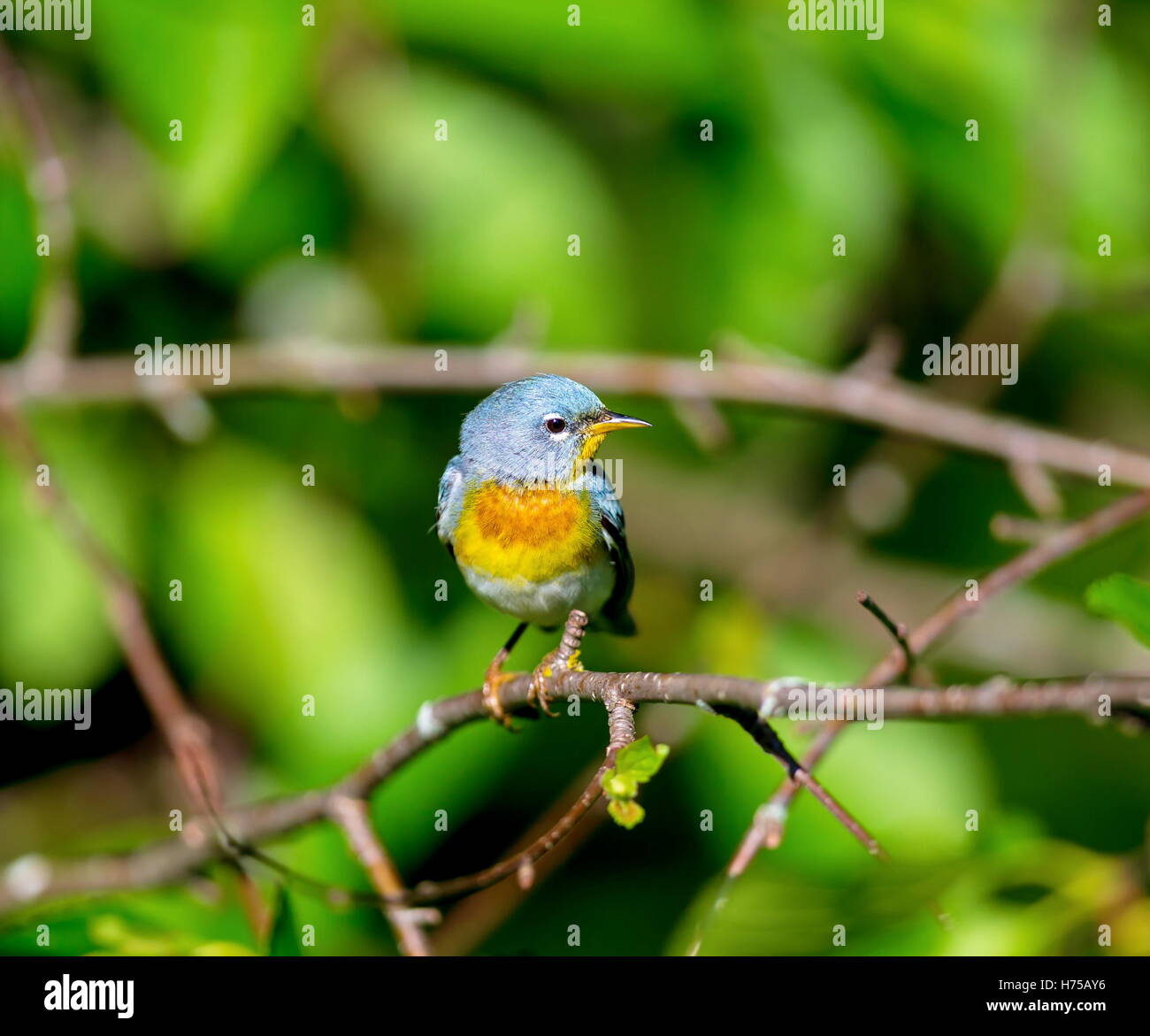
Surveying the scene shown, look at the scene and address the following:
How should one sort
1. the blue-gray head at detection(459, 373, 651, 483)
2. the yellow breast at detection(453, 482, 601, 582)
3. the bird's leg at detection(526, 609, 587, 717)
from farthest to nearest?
the blue-gray head at detection(459, 373, 651, 483) < the yellow breast at detection(453, 482, 601, 582) < the bird's leg at detection(526, 609, 587, 717)

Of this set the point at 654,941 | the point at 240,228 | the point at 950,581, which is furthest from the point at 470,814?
the point at 950,581

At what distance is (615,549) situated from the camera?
3.44 metres

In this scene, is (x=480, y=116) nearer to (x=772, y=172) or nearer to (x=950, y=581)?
(x=772, y=172)

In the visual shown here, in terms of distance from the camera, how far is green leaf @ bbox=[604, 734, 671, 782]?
5.13 feet

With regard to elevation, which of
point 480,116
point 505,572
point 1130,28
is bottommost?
point 505,572

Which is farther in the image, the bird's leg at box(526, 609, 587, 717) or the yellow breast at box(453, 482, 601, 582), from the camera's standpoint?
the yellow breast at box(453, 482, 601, 582)

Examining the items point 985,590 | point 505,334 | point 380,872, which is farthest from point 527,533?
point 985,590

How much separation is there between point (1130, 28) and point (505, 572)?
3.33m

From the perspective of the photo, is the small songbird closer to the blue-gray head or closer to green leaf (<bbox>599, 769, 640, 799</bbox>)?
the blue-gray head

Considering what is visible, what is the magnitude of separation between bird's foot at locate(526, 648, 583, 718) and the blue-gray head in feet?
3.82

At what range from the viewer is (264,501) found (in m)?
4.33

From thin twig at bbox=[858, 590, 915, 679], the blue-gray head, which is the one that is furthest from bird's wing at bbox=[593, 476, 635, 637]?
thin twig at bbox=[858, 590, 915, 679]

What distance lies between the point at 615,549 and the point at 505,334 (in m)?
0.80

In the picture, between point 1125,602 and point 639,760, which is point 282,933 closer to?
point 639,760
